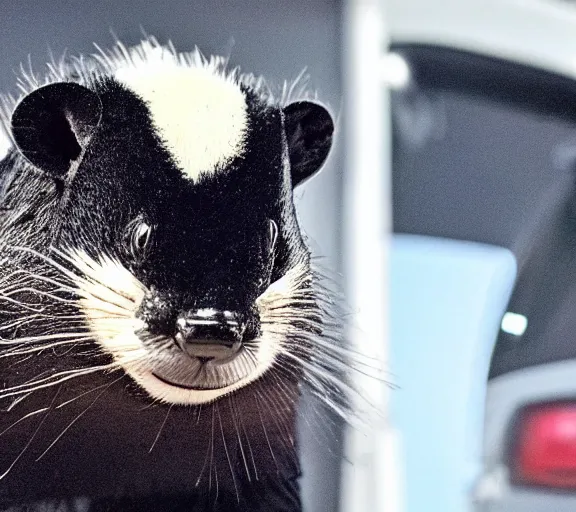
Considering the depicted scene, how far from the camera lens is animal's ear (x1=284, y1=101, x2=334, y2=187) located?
2.02 ft

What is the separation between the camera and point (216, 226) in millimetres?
574

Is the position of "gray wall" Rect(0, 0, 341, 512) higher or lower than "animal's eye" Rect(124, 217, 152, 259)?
higher

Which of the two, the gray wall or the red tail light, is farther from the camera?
the red tail light

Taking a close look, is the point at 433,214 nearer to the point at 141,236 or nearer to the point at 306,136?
the point at 306,136

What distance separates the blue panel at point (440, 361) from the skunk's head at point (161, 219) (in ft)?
0.51

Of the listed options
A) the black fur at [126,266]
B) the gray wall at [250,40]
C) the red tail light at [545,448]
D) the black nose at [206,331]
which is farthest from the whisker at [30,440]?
the red tail light at [545,448]

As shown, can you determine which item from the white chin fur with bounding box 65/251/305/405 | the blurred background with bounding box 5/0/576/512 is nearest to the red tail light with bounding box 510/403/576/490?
the blurred background with bounding box 5/0/576/512

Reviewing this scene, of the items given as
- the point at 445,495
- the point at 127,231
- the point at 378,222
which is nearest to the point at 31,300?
the point at 127,231

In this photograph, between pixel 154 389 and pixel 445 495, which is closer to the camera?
pixel 154 389

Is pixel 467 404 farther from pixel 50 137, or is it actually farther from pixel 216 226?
pixel 50 137

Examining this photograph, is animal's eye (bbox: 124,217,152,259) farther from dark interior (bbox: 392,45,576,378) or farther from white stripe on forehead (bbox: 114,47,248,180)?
dark interior (bbox: 392,45,576,378)

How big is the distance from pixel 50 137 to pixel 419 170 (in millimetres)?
438

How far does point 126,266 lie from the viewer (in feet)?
1.81

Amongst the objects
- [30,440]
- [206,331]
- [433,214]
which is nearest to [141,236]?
[206,331]
